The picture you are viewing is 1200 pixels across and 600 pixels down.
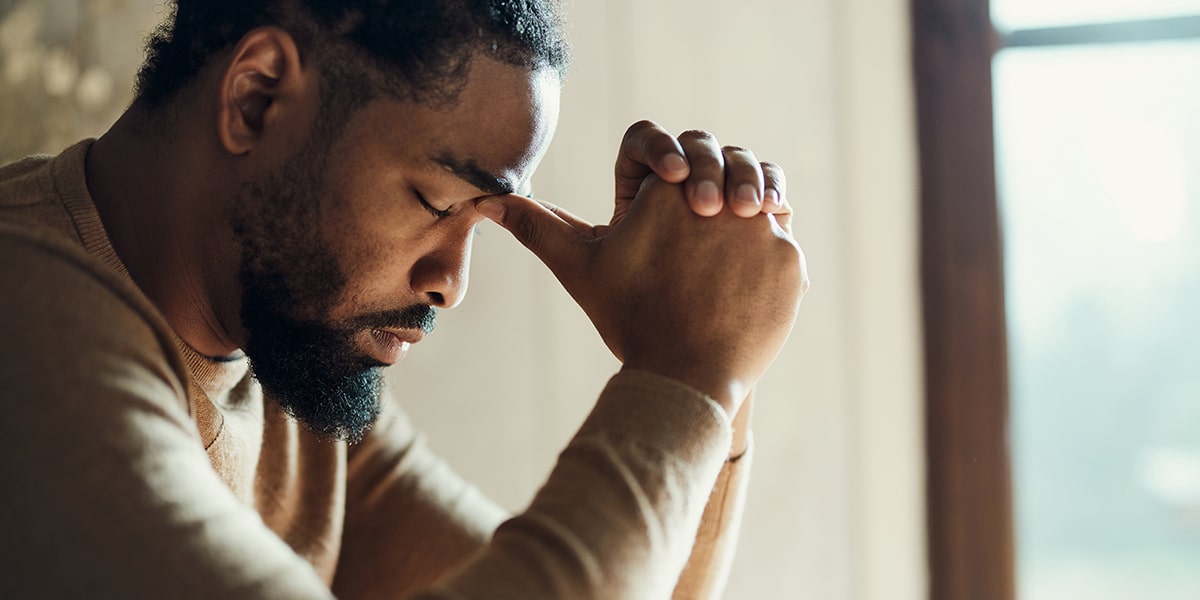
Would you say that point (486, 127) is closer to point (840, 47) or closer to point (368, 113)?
point (368, 113)

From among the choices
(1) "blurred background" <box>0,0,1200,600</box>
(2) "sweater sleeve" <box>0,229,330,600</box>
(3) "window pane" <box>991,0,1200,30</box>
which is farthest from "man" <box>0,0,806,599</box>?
(3) "window pane" <box>991,0,1200,30</box>

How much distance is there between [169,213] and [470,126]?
0.26 m

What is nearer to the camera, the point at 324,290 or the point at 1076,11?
the point at 324,290

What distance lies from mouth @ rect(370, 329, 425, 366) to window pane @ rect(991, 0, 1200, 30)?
995 mm

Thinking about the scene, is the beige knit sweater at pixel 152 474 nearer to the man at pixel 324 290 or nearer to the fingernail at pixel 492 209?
the man at pixel 324 290

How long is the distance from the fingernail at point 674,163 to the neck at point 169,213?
359 mm

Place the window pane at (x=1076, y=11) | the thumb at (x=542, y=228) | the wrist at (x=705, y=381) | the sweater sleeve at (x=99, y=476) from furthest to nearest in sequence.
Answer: the window pane at (x=1076, y=11)
the thumb at (x=542, y=228)
the wrist at (x=705, y=381)
the sweater sleeve at (x=99, y=476)

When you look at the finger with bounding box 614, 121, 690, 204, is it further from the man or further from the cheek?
the cheek

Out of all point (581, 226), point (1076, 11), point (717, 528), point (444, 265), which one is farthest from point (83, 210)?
point (1076, 11)

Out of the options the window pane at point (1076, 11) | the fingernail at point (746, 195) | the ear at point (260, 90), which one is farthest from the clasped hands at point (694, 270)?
the window pane at point (1076, 11)

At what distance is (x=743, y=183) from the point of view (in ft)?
2.59

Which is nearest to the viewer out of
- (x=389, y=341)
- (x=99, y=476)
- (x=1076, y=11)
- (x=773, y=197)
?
(x=99, y=476)

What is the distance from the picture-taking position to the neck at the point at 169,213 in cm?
84

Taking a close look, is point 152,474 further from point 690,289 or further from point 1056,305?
point 1056,305
